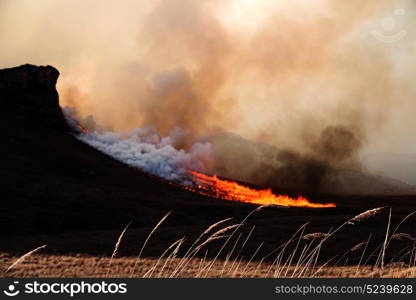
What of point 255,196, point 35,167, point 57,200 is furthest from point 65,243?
point 255,196

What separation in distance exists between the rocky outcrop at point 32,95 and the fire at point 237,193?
45194 mm

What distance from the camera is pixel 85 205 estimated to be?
181 ft

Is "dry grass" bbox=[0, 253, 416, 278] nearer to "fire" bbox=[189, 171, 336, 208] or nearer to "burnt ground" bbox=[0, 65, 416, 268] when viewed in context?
"burnt ground" bbox=[0, 65, 416, 268]

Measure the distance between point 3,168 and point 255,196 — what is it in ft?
186

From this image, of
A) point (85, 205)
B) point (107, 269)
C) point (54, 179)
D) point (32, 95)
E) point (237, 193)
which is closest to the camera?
point (107, 269)

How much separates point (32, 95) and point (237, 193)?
222ft

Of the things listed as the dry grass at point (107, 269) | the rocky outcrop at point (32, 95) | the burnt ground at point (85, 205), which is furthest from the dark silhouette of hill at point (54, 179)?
the dry grass at point (107, 269)

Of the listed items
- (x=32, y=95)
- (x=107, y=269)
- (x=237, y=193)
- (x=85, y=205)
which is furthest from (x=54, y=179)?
(x=32, y=95)

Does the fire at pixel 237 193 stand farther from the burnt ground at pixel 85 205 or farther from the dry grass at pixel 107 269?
the dry grass at pixel 107 269

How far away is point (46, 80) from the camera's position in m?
125

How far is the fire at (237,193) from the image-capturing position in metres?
93.8

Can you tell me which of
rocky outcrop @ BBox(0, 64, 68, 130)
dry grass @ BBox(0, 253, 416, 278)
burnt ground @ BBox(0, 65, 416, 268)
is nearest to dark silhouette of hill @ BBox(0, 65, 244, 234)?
rocky outcrop @ BBox(0, 64, 68, 130)

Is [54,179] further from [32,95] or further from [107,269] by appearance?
[32,95]

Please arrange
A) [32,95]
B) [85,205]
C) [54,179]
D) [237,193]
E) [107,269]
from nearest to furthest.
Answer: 1. [107,269]
2. [85,205]
3. [54,179]
4. [237,193]
5. [32,95]
